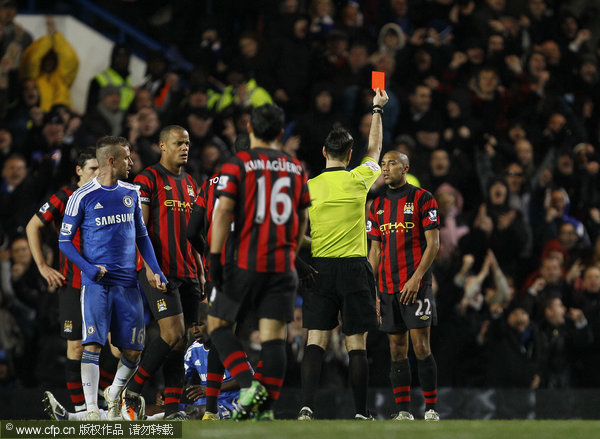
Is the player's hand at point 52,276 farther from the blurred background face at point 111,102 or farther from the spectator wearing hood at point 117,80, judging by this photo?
the spectator wearing hood at point 117,80

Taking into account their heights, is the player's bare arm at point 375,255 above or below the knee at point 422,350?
above

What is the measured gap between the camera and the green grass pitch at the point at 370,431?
19.9 feet

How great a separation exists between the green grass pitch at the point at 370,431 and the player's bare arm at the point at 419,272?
2017 millimetres

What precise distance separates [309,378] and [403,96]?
7.41m

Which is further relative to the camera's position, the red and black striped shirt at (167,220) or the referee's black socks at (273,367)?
the red and black striped shirt at (167,220)

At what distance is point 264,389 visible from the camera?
6441mm

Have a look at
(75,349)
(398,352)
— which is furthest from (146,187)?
(398,352)

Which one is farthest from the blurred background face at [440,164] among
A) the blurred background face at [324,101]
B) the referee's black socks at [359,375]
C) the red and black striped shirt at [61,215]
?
the red and black striped shirt at [61,215]

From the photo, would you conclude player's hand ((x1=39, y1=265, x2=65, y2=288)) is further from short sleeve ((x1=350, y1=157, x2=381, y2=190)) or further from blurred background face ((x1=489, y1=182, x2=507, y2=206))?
blurred background face ((x1=489, y1=182, x2=507, y2=206))

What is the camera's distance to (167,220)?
8.99 m

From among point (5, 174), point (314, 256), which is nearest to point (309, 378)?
point (314, 256)

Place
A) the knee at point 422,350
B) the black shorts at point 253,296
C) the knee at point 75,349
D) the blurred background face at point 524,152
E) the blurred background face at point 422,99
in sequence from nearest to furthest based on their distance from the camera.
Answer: the black shorts at point 253,296 → the knee at point 75,349 → the knee at point 422,350 → the blurred background face at point 422,99 → the blurred background face at point 524,152

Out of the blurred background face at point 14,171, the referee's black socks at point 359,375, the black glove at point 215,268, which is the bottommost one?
the referee's black socks at point 359,375

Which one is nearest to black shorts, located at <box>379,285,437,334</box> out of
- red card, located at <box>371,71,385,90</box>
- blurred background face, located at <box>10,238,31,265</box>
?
red card, located at <box>371,71,385,90</box>
